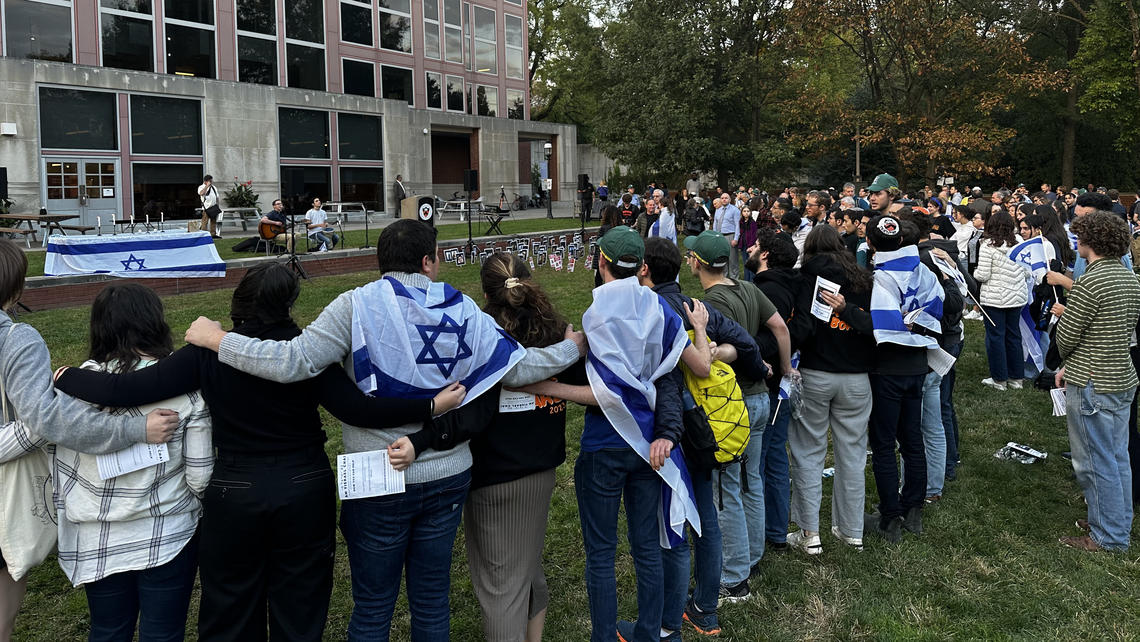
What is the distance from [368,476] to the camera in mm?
2889

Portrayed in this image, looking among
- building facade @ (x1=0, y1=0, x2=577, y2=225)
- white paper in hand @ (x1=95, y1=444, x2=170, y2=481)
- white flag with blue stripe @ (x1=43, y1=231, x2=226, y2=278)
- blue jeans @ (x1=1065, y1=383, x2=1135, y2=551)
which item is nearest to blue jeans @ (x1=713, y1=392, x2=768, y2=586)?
blue jeans @ (x1=1065, y1=383, x2=1135, y2=551)

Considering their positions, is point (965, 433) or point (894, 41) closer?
point (965, 433)

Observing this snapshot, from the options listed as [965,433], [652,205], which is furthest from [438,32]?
[965,433]

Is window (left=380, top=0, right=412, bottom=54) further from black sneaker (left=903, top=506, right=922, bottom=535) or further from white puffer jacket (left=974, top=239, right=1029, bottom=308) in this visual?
black sneaker (left=903, top=506, right=922, bottom=535)

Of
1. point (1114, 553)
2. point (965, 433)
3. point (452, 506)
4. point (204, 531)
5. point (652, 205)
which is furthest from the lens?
point (652, 205)

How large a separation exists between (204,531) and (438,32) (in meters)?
39.4

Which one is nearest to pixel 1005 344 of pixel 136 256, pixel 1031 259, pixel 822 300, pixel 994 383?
pixel 994 383

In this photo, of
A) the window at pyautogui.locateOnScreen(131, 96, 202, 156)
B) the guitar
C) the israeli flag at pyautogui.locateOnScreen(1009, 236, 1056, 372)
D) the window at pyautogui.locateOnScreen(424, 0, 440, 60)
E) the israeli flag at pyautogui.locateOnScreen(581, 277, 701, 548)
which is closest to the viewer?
the israeli flag at pyautogui.locateOnScreen(581, 277, 701, 548)

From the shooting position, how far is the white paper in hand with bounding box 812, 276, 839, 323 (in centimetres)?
436

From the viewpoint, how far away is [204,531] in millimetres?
2895

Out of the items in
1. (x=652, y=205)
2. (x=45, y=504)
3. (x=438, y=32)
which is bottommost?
(x=45, y=504)

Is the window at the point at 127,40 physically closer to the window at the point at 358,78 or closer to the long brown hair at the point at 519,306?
the window at the point at 358,78

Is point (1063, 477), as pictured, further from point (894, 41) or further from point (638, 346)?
point (894, 41)

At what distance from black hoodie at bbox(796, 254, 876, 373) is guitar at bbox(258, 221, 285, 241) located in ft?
52.4
